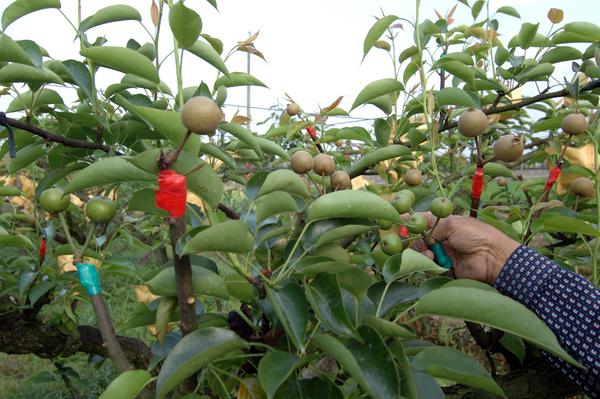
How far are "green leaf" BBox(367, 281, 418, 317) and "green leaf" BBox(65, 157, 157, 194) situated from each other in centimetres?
46

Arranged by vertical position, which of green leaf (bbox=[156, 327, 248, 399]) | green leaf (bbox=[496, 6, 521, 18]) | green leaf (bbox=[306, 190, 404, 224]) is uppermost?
green leaf (bbox=[496, 6, 521, 18])

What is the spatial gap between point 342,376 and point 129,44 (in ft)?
3.49

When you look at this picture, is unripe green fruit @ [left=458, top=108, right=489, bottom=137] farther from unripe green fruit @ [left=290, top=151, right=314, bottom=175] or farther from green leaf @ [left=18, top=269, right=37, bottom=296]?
green leaf @ [left=18, top=269, right=37, bottom=296]

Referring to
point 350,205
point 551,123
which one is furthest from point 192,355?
point 551,123

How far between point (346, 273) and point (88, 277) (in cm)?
45

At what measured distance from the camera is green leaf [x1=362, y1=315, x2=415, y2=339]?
0.52 metres

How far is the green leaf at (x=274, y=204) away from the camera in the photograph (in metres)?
0.64

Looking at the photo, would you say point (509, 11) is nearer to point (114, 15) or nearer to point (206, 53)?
point (206, 53)

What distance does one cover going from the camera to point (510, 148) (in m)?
0.86

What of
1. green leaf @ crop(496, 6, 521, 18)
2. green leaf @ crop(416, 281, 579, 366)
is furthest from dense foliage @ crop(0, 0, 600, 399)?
green leaf @ crop(496, 6, 521, 18)

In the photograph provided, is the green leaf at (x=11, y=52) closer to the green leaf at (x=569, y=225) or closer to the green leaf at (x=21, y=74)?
the green leaf at (x=21, y=74)

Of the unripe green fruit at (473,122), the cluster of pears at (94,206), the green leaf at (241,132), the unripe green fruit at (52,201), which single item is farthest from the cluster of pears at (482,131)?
the unripe green fruit at (52,201)

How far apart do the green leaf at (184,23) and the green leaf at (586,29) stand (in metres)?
1.15

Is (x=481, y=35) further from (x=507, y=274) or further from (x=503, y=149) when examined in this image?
(x=507, y=274)
